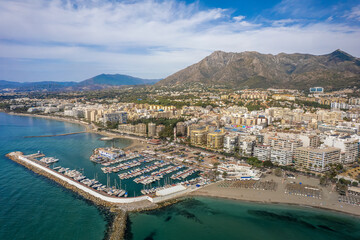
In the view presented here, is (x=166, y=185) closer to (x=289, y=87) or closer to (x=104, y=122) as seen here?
(x=104, y=122)

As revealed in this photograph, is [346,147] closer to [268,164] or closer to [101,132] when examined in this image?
[268,164]

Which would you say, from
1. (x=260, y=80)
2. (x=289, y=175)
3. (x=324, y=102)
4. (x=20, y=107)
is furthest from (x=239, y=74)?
(x=289, y=175)

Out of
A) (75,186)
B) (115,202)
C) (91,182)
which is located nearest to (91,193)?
(91,182)

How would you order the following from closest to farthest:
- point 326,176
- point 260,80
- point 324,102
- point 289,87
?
point 326,176 < point 324,102 < point 289,87 < point 260,80

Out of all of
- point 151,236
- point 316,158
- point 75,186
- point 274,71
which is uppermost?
point 274,71

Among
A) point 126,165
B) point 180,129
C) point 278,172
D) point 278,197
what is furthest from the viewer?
point 180,129

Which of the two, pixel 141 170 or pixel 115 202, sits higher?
pixel 141 170
